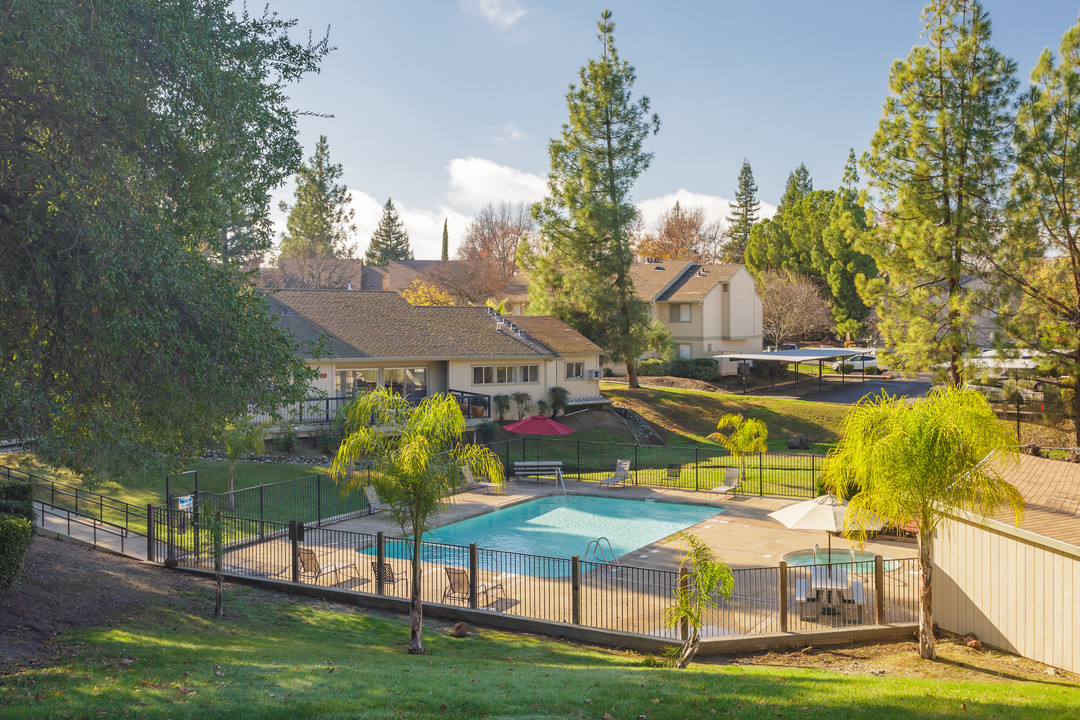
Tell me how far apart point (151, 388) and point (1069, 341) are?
92.6 feet

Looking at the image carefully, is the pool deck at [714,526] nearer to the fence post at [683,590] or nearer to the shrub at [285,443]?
the fence post at [683,590]

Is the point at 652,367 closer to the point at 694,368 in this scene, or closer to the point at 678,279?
the point at 694,368

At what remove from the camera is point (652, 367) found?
55.8m

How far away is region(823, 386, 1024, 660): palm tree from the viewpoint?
1184 centimetres

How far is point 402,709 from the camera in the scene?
888 cm

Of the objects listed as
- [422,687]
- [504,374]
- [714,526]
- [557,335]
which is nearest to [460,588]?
[422,687]

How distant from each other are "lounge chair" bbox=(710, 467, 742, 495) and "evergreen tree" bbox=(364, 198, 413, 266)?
83.8 m

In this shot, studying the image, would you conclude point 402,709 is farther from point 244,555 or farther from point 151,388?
point 244,555

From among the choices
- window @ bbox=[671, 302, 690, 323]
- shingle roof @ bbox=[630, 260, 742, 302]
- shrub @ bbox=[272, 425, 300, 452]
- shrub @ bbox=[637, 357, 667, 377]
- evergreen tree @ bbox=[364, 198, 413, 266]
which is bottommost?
shrub @ bbox=[272, 425, 300, 452]

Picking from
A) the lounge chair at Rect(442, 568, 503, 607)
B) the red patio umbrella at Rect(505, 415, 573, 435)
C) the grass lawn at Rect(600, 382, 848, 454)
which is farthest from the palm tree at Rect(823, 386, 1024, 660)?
the grass lawn at Rect(600, 382, 848, 454)

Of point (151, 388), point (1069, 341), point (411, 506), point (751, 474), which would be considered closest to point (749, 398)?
point (751, 474)

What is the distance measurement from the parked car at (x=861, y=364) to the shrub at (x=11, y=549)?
51647 millimetres

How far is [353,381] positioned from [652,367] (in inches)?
987

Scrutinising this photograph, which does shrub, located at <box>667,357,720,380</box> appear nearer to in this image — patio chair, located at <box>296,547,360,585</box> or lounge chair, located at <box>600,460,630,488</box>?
lounge chair, located at <box>600,460,630,488</box>
